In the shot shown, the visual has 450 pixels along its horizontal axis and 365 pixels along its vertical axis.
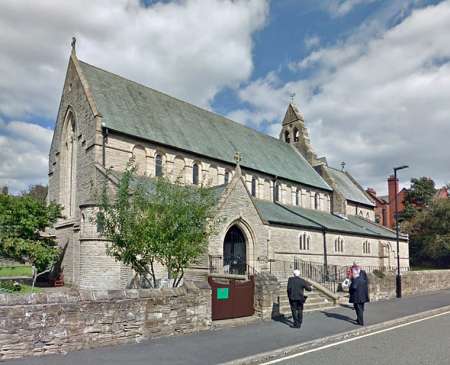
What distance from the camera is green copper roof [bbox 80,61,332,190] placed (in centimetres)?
2631

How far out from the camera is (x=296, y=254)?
30.3 metres

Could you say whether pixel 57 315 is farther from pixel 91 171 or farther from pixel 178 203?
pixel 91 171

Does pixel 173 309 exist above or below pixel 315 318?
above

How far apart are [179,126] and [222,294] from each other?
1888 centimetres

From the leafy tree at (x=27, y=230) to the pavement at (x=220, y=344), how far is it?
49.4 ft

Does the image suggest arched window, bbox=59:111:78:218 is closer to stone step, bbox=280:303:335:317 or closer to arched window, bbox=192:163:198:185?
arched window, bbox=192:163:198:185

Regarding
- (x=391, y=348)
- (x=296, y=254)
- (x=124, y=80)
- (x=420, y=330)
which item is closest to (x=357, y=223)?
(x=296, y=254)

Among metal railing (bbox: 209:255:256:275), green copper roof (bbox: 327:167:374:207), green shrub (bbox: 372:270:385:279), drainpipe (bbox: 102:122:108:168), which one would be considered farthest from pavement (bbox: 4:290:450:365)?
green copper roof (bbox: 327:167:374:207)

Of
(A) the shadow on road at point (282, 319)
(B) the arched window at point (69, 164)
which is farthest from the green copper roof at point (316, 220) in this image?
(B) the arched window at point (69, 164)

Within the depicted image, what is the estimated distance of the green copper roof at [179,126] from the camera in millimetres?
26312

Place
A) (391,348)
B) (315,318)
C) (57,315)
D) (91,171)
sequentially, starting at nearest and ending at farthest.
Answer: (57,315)
(391,348)
(315,318)
(91,171)

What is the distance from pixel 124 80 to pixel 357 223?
27552 millimetres

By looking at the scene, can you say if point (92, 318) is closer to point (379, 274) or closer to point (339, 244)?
point (379, 274)

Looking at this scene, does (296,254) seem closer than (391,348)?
No
